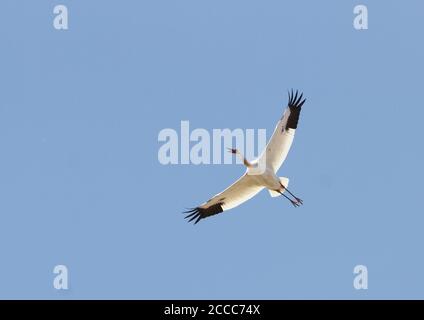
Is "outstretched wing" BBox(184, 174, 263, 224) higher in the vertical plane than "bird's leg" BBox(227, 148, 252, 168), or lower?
A: lower

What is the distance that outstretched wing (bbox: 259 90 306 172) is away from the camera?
24.7m

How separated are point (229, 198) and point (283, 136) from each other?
232 centimetres

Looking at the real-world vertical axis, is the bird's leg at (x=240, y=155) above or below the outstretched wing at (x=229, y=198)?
above

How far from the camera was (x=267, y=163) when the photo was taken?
2492 cm

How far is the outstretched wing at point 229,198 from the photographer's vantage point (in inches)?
1000

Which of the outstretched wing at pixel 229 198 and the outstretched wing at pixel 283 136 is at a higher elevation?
the outstretched wing at pixel 283 136

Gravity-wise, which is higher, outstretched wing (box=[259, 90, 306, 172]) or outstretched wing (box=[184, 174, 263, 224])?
outstretched wing (box=[259, 90, 306, 172])

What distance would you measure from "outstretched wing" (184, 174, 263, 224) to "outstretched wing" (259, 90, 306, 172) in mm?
711

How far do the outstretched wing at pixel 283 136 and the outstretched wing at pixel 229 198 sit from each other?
2.33 feet

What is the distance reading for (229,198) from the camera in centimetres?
2597
